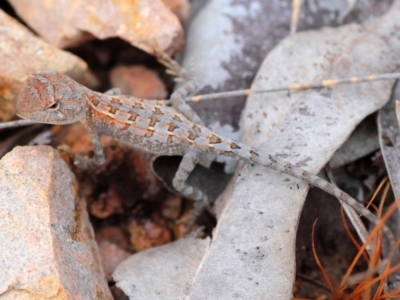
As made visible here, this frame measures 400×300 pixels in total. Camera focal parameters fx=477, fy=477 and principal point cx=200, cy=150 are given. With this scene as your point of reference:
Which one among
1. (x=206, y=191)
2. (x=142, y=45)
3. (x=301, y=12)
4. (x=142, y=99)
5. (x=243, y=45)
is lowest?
(x=206, y=191)

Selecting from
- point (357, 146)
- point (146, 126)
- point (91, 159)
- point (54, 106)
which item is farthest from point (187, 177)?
point (357, 146)

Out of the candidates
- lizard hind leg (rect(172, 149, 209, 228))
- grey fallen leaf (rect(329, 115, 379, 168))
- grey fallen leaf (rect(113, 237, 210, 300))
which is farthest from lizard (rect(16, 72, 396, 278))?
grey fallen leaf (rect(329, 115, 379, 168))

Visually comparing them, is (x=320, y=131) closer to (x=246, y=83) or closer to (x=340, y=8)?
(x=246, y=83)

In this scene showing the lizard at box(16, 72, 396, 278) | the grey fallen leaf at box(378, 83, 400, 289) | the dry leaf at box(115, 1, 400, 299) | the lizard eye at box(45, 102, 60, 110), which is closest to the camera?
the dry leaf at box(115, 1, 400, 299)

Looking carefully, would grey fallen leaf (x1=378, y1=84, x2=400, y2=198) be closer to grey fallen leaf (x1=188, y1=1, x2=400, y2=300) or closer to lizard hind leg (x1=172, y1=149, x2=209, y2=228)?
grey fallen leaf (x1=188, y1=1, x2=400, y2=300)

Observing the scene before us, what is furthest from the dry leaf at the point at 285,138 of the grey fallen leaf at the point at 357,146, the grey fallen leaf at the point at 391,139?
the grey fallen leaf at the point at 357,146

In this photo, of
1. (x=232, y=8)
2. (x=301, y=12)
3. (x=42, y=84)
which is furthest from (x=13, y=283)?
(x=301, y=12)

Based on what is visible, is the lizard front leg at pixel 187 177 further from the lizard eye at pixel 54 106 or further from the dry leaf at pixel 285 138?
the lizard eye at pixel 54 106
